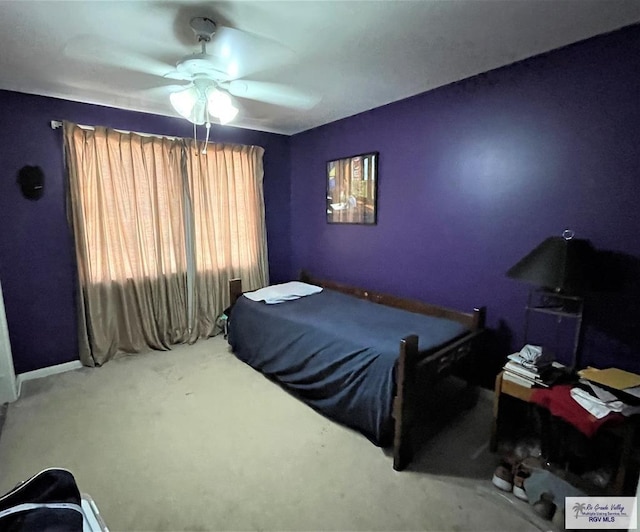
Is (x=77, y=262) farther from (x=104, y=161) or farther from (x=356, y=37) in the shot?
(x=356, y=37)

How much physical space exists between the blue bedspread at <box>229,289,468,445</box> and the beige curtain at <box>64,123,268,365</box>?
25.3 inches

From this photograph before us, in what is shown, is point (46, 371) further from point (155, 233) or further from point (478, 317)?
point (478, 317)

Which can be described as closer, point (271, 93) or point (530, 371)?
point (530, 371)

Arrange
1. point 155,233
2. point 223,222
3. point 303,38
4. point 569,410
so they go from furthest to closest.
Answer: point 223,222
point 155,233
point 303,38
point 569,410

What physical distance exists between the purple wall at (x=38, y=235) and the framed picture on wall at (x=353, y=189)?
74.7 inches

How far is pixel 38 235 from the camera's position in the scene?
2.76m

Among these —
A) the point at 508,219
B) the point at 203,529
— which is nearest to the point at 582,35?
the point at 508,219

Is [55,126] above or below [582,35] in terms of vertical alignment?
below

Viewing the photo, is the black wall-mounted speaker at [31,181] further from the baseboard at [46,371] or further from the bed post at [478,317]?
A: the bed post at [478,317]

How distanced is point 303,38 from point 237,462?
236 cm

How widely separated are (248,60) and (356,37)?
62cm

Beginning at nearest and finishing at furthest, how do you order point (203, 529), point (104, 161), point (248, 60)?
point (203, 529), point (248, 60), point (104, 161)

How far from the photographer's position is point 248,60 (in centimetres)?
195

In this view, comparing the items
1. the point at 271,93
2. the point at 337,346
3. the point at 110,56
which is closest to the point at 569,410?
the point at 337,346
